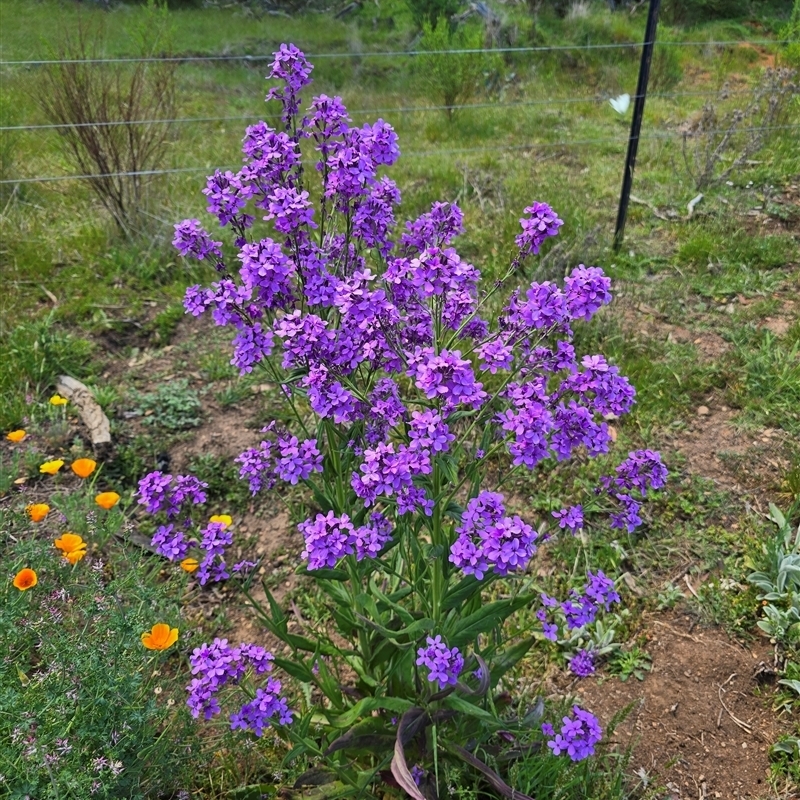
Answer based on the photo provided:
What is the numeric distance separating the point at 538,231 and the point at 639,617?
157 centimetres

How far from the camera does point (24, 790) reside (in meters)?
1.44

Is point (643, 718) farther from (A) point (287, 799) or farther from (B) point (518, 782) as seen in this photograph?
(A) point (287, 799)

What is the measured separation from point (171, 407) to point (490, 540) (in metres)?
2.36

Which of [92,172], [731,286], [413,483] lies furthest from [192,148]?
[413,483]

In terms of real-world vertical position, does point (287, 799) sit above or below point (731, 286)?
below

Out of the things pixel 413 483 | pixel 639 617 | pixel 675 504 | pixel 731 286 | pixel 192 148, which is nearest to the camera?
pixel 413 483

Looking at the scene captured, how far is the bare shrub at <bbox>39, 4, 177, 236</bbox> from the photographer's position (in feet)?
14.0

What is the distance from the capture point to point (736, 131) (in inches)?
206

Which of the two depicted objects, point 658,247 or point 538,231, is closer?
point 538,231

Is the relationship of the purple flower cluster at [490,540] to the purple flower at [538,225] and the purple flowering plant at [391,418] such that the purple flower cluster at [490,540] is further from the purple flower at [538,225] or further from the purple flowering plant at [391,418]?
the purple flower at [538,225]

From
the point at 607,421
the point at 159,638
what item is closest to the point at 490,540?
the point at 159,638

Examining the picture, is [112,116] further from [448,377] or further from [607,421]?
[448,377]

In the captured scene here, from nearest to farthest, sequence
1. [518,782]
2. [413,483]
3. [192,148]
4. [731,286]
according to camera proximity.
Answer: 1. [413,483]
2. [518,782]
3. [731,286]
4. [192,148]

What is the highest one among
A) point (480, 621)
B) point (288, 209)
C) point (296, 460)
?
point (288, 209)
